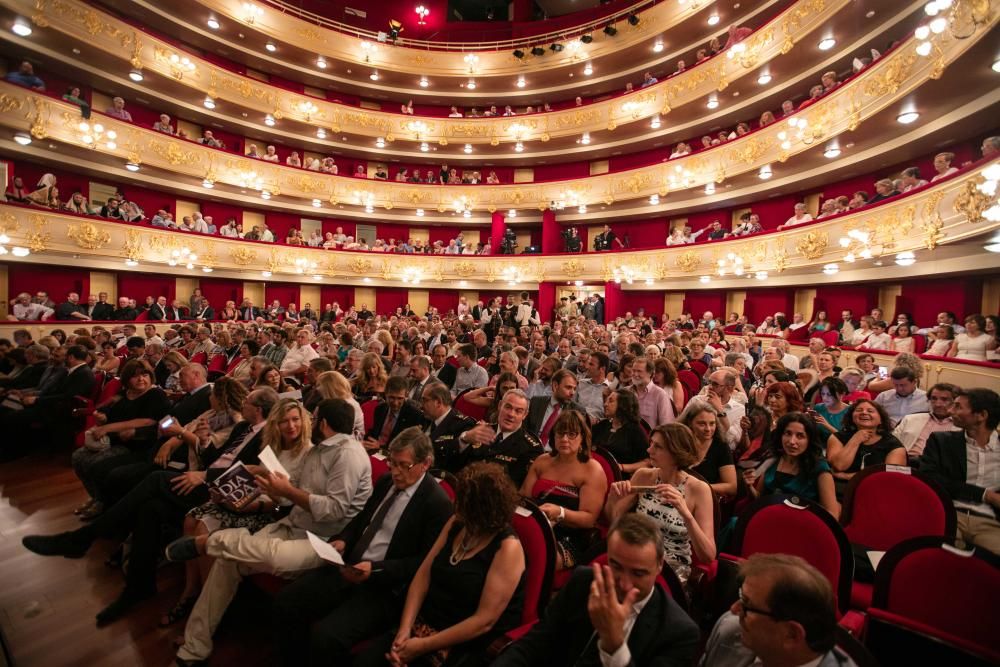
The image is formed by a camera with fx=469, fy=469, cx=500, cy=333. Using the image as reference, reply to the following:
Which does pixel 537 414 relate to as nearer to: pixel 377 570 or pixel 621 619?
pixel 377 570

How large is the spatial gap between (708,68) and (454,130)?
968 cm

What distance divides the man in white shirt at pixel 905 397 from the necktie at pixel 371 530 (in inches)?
175

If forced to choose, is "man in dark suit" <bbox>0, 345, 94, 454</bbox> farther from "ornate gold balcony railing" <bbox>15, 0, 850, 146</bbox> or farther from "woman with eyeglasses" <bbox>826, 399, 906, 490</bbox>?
"ornate gold balcony railing" <bbox>15, 0, 850, 146</bbox>

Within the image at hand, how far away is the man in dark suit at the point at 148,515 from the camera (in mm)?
2893

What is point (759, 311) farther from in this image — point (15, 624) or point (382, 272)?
point (15, 624)

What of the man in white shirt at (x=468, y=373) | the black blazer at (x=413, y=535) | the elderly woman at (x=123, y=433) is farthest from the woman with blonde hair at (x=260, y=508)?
the man in white shirt at (x=468, y=373)

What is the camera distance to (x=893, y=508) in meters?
2.54

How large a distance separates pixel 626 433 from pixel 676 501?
137 centimetres

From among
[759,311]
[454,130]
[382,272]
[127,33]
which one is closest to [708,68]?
[759,311]

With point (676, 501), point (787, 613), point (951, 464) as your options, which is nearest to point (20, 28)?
point (676, 501)

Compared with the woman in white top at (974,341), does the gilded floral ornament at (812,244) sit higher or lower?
higher

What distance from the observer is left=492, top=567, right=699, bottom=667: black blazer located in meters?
1.46

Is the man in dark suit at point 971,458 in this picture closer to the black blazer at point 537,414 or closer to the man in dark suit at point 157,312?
the black blazer at point 537,414

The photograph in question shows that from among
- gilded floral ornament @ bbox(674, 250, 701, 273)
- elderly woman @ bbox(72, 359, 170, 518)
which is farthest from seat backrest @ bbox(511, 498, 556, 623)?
gilded floral ornament @ bbox(674, 250, 701, 273)
